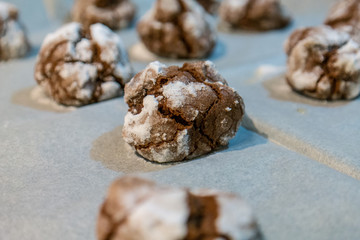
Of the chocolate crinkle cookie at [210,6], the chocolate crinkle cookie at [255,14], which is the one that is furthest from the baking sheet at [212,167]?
the chocolate crinkle cookie at [210,6]

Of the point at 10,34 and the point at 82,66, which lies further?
the point at 10,34

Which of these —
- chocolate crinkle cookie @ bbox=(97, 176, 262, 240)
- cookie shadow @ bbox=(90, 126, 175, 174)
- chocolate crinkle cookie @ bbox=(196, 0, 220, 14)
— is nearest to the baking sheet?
cookie shadow @ bbox=(90, 126, 175, 174)

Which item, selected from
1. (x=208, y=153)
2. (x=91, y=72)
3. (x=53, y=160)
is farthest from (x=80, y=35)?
(x=208, y=153)

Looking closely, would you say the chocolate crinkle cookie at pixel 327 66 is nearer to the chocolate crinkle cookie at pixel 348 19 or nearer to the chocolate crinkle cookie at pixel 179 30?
the chocolate crinkle cookie at pixel 348 19

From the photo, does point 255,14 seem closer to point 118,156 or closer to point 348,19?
point 348,19

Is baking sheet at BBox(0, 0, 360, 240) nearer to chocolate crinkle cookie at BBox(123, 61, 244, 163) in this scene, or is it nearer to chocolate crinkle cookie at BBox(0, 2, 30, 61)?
chocolate crinkle cookie at BBox(123, 61, 244, 163)

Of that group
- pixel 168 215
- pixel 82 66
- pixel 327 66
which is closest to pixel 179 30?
pixel 82 66

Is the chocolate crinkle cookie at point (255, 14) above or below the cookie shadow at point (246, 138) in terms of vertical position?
above
